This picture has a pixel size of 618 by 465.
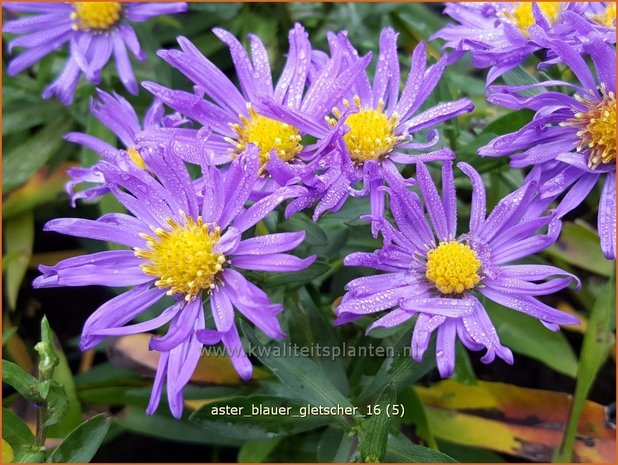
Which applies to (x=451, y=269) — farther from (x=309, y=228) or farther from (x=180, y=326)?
(x=180, y=326)

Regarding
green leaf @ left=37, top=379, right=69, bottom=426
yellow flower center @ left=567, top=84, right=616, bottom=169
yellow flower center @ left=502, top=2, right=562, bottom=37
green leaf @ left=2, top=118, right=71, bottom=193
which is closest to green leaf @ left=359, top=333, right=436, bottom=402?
yellow flower center @ left=567, top=84, right=616, bottom=169

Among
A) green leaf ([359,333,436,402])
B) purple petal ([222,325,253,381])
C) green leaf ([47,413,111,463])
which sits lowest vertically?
green leaf ([47,413,111,463])

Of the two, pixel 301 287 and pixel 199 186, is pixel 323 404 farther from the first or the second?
pixel 199 186

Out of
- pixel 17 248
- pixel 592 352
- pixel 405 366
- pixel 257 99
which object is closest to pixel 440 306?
pixel 405 366

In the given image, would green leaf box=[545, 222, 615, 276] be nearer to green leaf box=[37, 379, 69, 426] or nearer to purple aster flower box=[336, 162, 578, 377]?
purple aster flower box=[336, 162, 578, 377]

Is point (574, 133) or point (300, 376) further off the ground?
point (574, 133)

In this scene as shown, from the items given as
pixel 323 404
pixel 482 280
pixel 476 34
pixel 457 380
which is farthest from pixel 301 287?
pixel 476 34

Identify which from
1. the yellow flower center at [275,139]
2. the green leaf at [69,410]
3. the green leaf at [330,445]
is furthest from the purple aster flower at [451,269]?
the green leaf at [69,410]
